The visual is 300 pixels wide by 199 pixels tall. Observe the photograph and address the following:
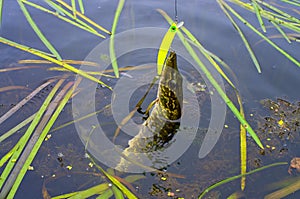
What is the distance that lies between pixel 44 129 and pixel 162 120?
890 mm

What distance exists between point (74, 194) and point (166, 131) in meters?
0.70

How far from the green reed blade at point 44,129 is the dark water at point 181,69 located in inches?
2.2

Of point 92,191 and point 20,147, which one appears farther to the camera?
point 20,147

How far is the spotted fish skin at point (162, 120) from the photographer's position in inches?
68.9

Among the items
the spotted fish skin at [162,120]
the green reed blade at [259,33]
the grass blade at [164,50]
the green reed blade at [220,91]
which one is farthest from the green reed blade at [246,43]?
the spotted fish skin at [162,120]

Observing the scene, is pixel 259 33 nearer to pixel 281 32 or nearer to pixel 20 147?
pixel 281 32

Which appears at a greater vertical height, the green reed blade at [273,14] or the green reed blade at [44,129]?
the green reed blade at [273,14]

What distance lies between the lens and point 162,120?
205 centimetres

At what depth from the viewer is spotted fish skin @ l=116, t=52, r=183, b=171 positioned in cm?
175

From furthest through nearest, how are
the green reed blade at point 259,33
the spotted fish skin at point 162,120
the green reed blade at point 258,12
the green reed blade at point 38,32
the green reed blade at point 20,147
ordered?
the green reed blade at point 258,12 < the green reed blade at point 38,32 < the green reed blade at point 259,33 < the green reed blade at point 20,147 < the spotted fish skin at point 162,120

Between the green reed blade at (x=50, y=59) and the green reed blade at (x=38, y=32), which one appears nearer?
the green reed blade at (x=50, y=59)

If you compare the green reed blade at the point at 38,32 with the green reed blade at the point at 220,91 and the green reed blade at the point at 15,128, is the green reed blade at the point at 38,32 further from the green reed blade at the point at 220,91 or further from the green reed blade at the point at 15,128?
the green reed blade at the point at 220,91

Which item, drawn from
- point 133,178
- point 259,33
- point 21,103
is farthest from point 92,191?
point 259,33

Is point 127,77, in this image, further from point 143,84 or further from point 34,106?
point 34,106
